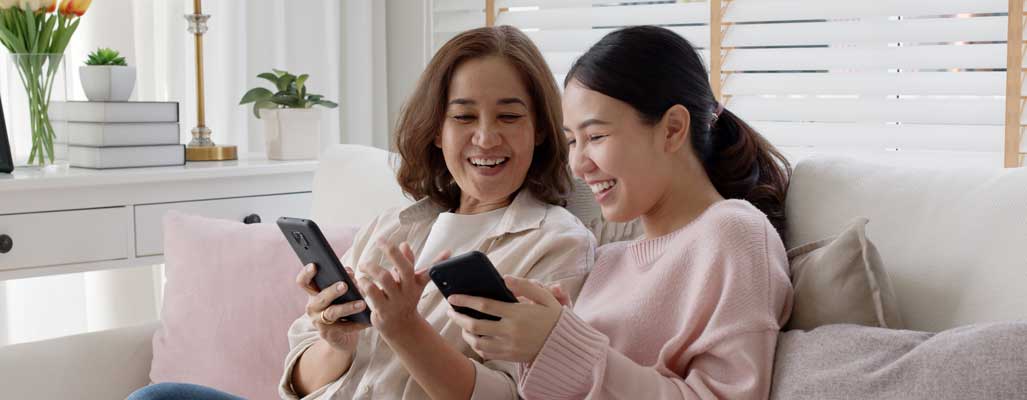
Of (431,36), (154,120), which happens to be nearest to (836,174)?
(154,120)

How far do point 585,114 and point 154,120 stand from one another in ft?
4.43

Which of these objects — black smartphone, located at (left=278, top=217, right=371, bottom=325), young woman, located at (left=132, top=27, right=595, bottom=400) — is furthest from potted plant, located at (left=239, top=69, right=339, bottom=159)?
black smartphone, located at (left=278, top=217, right=371, bottom=325)

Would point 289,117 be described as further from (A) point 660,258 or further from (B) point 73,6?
(A) point 660,258

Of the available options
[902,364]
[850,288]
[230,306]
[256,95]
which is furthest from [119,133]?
[902,364]

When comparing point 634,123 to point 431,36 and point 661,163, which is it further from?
point 431,36

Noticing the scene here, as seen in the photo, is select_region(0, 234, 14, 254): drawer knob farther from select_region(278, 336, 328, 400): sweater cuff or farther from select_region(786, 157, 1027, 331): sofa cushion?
select_region(786, 157, 1027, 331): sofa cushion

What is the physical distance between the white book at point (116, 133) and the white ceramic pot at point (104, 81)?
0.07 meters

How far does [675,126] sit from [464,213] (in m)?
0.47

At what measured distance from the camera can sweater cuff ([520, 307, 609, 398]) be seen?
117 centimetres

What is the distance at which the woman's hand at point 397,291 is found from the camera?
1271 mm

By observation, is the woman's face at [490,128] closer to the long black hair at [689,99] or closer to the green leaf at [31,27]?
the long black hair at [689,99]

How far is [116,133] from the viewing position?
7.54 ft

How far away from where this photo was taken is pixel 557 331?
1.17m

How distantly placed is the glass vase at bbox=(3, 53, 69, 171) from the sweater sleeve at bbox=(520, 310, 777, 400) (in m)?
1.55
